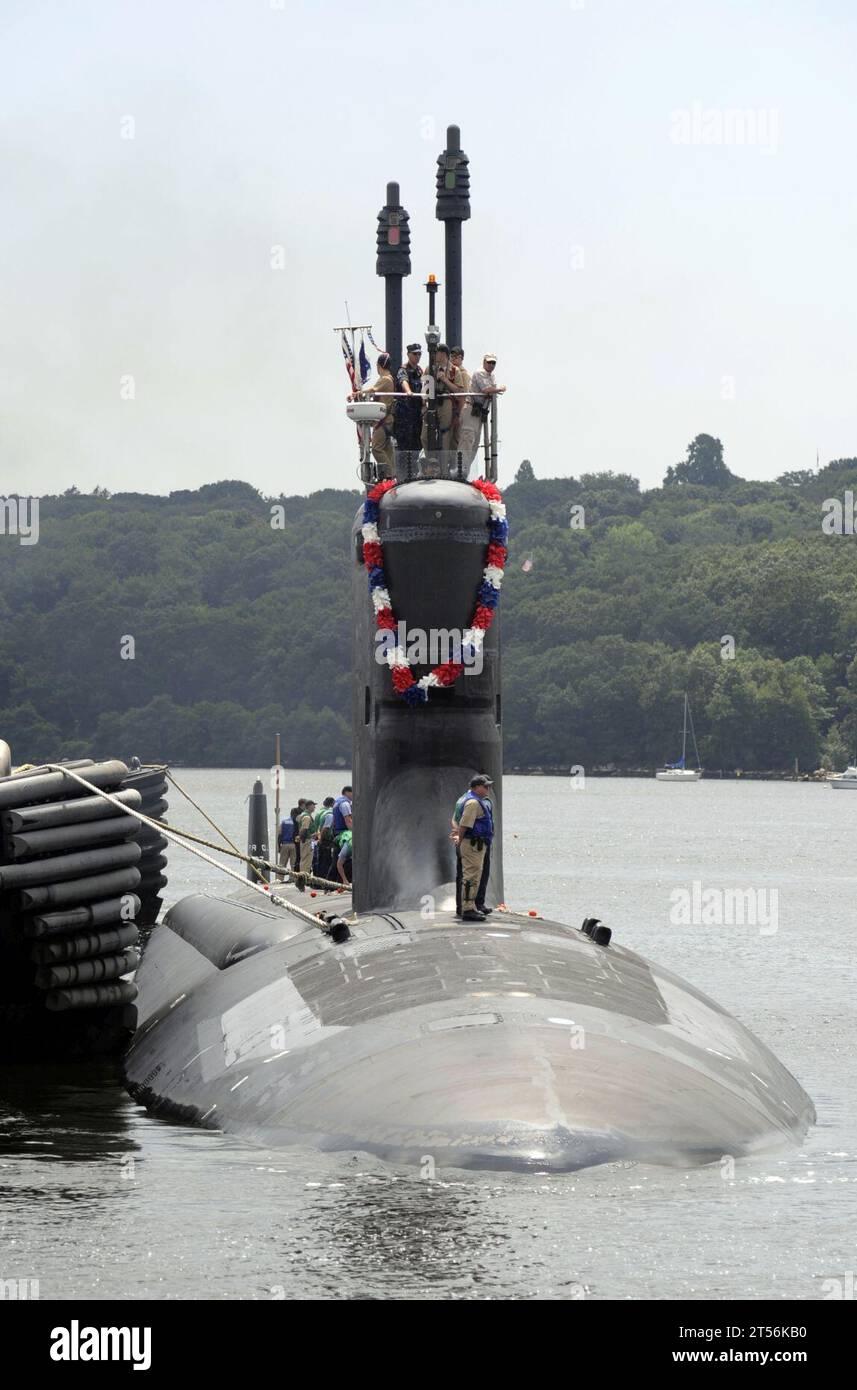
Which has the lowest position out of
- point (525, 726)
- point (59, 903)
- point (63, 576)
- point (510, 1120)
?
point (510, 1120)

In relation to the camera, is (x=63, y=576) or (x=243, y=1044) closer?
(x=243, y=1044)

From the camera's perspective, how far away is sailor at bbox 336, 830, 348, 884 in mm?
28266

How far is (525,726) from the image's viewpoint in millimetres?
159750

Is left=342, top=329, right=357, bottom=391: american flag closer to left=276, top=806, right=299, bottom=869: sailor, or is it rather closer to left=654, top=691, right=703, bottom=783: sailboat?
left=276, top=806, right=299, bottom=869: sailor

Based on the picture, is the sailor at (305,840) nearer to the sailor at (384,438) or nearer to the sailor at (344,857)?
the sailor at (344,857)

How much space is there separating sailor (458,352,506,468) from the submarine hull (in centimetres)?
500

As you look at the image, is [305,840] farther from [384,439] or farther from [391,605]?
[391,605]

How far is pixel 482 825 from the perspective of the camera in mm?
18438

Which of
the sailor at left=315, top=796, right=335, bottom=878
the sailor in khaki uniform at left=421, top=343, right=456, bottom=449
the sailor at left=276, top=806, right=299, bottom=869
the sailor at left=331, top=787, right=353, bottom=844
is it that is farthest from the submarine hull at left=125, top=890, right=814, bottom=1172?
the sailor at left=276, top=806, right=299, bottom=869

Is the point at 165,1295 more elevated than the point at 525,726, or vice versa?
the point at 525,726

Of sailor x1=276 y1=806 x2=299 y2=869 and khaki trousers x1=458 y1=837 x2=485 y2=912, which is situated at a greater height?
sailor x1=276 y1=806 x2=299 y2=869
